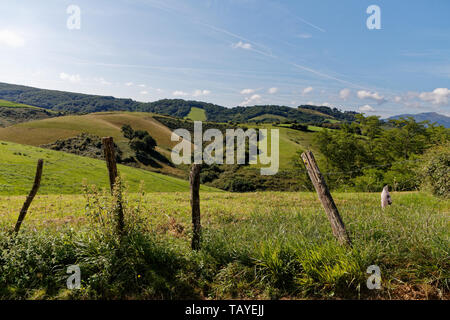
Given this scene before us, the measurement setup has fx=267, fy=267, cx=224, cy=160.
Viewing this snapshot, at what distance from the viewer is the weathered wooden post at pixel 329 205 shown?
5.53 meters

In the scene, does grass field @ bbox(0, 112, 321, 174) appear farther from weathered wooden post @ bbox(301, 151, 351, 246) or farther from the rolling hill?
weathered wooden post @ bbox(301, 151, 351, 246)

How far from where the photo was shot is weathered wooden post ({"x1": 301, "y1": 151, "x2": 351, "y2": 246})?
5.53m

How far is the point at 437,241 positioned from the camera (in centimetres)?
521

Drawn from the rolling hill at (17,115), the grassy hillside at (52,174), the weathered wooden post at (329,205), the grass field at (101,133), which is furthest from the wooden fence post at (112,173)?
the rolling hill at (17,115)

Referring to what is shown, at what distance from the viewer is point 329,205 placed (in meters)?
5.79

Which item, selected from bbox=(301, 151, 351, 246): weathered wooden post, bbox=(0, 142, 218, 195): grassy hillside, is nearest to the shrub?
bbox=(301, 151, 351, 246): weathered wooden post

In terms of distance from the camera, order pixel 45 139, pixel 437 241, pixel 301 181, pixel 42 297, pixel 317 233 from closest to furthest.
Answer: pixel 42 297 → pixel 437 241 → pixel 317 233 → pixel 301 181 → pixel 45 139

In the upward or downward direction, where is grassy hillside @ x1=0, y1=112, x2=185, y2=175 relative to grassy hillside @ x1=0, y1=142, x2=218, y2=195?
upward

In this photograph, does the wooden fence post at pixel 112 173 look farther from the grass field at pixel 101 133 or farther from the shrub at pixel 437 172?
the grass field at pixel 101 133

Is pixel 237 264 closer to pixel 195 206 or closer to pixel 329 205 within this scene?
pixel 195 206
